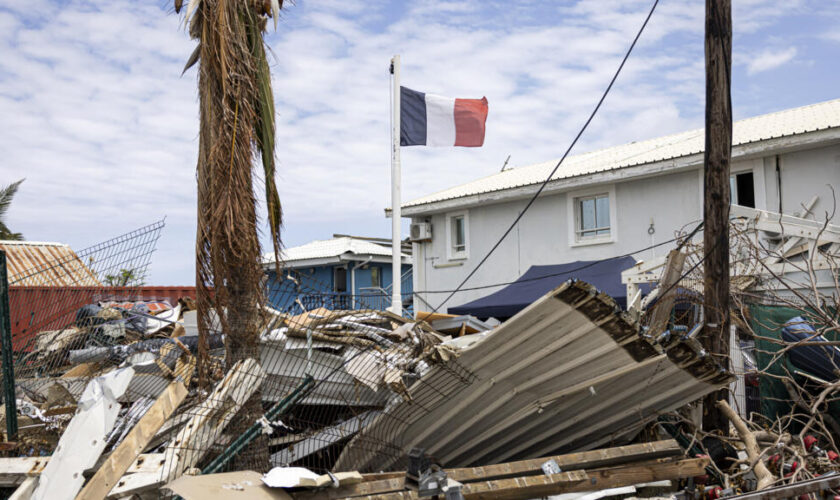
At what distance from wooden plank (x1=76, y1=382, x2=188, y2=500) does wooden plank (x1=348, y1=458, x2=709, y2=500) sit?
1582 mm

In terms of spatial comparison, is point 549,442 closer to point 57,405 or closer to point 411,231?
point 57,405

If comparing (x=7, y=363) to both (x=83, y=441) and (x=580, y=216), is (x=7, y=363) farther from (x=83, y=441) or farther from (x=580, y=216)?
(x=580, y=216)

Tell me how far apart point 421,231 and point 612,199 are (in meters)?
5.49

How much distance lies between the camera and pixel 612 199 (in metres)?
15.1

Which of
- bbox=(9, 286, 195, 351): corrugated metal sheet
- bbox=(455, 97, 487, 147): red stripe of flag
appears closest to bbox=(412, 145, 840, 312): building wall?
bbox=(455, 97, 487, 147): red stripe of flag

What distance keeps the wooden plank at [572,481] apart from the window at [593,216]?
1068 cm

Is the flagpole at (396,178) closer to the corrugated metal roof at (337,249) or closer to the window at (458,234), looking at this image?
the window at (458,234)

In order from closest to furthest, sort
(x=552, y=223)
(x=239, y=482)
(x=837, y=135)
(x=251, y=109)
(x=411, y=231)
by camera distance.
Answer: (x=239, y=482), (x=251, y=109), (x=837, y=135), (x=552, y=223), (x=411, y=231)

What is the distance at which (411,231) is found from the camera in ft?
61.9

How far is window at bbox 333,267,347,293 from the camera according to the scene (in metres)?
23.6

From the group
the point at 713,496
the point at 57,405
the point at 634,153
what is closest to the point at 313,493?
the point at 713,496

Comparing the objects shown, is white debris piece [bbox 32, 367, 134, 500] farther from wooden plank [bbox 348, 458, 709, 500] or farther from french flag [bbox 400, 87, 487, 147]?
french flag [bbox 400, 87, 487, 147]

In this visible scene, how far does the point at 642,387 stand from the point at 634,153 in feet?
41.3

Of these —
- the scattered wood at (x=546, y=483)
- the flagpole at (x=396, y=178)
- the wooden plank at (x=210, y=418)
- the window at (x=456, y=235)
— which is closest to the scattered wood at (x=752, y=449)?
the scattered wood at (x=546, y=483)
